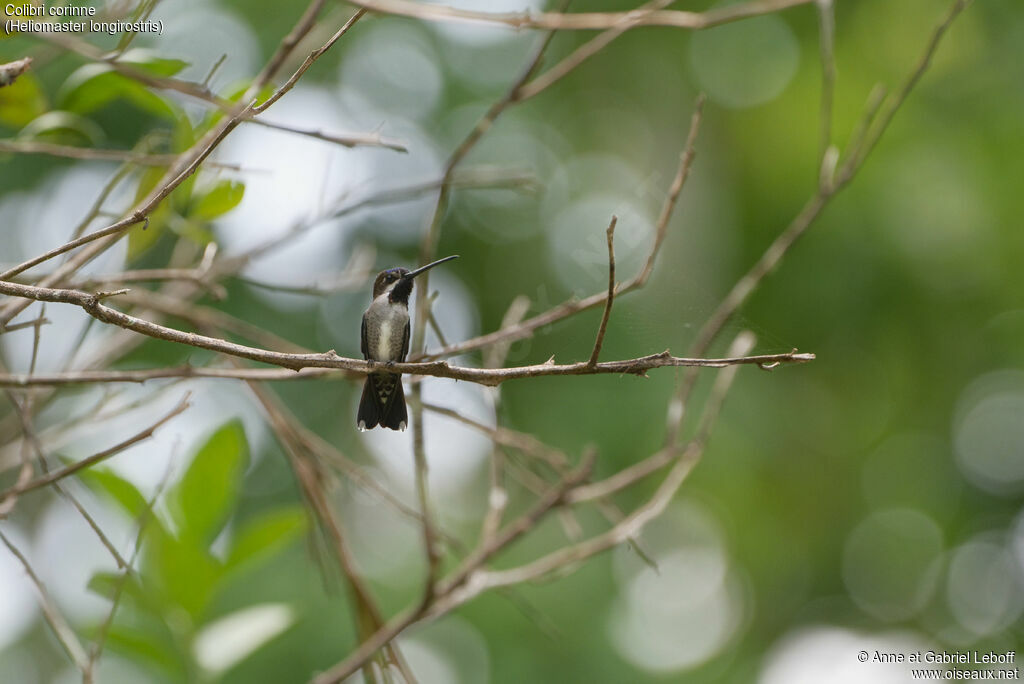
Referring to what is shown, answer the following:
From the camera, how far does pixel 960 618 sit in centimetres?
917

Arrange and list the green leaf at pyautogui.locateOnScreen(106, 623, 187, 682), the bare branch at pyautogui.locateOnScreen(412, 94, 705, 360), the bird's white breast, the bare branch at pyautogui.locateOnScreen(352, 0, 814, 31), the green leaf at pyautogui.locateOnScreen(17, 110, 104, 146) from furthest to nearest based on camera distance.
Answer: the bird's white breast < the green leaf at pyautogui.locateOnScreen(106, 623, 187, 682) < the green leaf at pyautogui.locateOnScreen(17, 110, 104, 146) < the bare branch at pyautogui.locateOnScreen(412, 94, 705, 360) < the bare branch at pyautogui.locateOnScreen(352, 0, 814, 31)

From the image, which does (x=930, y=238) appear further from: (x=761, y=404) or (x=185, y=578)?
(x=185, y=578)

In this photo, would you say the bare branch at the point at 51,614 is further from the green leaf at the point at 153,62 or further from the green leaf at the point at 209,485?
the green leaf at the point at 153,62

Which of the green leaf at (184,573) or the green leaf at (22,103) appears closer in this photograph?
the green leaf at (22,103)

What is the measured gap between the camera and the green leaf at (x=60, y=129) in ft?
8.07

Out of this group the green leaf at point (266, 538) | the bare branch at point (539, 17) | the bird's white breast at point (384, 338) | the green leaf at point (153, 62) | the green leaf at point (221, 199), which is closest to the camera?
the bare branch at point (539, 17)

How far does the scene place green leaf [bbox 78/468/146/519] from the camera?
265 cm

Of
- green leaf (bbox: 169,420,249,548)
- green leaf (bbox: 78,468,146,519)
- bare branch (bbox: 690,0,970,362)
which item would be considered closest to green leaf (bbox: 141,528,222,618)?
green leaf (bbox: 169,420,249,548)

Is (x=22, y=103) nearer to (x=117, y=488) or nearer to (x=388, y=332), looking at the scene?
(x=117, y=488)

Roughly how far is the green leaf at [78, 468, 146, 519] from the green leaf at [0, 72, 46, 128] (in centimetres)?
104

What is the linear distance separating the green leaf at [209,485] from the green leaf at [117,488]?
129 millimetres

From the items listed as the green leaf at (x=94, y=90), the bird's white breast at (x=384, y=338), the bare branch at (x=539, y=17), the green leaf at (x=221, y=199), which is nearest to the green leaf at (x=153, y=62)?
the green leaf at (x=94, y=90)

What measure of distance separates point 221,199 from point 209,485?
34.1 inches

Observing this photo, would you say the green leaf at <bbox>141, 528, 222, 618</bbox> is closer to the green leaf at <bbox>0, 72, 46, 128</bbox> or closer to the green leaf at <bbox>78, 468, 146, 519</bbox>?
the green leaf at <bbox>78, 468, 146, 519</bbox>
